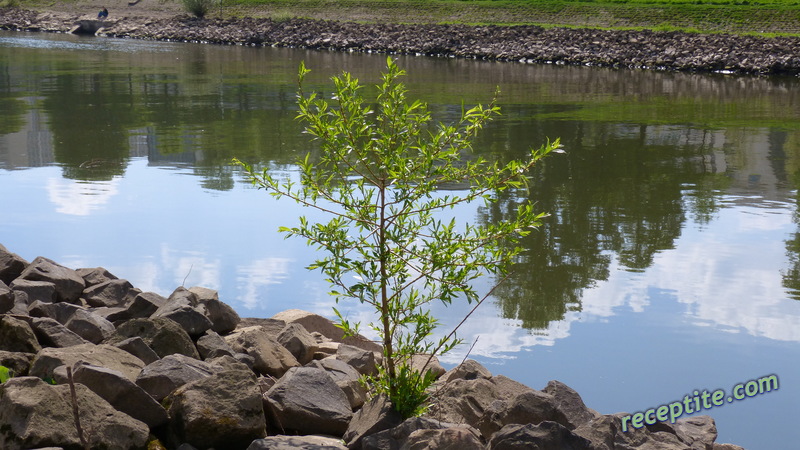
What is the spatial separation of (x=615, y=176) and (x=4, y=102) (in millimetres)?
14396

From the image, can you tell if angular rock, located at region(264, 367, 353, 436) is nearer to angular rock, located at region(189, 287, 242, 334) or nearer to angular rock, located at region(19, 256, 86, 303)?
angular rock, located at region(189, 287, 242, 334)

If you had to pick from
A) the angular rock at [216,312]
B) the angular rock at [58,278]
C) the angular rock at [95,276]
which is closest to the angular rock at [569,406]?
the angular rock at [216,312]

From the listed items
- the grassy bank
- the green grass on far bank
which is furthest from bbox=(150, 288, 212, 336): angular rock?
the green grass on far bank

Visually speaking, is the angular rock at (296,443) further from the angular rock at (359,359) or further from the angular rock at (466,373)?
the angular rock at (359,359)

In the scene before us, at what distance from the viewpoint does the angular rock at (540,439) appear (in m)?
4.55

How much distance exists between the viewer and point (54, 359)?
510cm

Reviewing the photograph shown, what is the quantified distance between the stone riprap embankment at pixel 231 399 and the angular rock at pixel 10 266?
1.28m

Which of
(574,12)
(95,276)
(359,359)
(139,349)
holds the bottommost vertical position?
(359,359)

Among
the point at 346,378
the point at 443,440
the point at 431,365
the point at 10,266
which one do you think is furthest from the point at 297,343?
the point at 10,266

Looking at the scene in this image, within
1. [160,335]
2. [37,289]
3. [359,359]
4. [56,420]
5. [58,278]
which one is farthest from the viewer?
[58,278]

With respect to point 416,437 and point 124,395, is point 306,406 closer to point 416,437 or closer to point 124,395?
point 416,437

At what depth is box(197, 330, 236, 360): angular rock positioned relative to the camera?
6.00 metres

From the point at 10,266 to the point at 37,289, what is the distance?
3.06 ft

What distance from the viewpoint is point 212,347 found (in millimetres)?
6055
